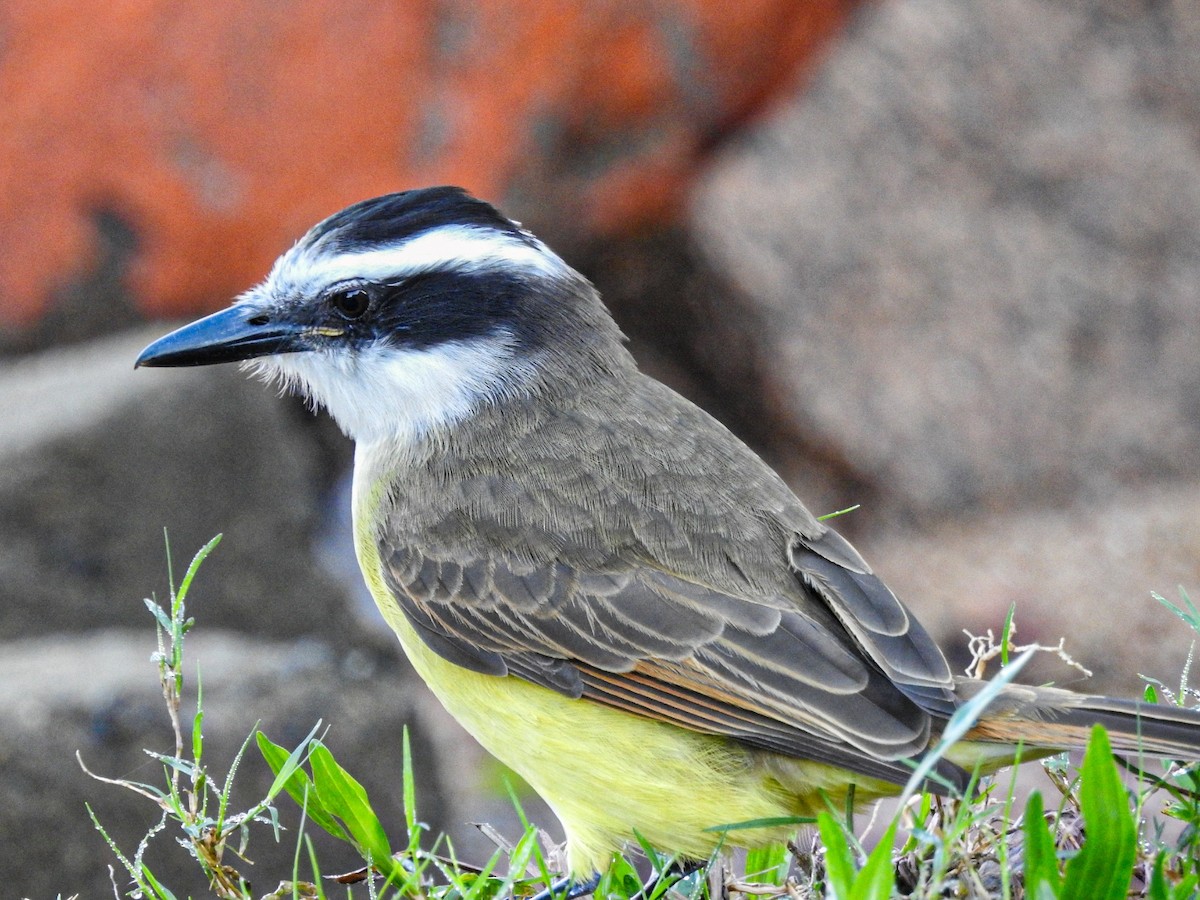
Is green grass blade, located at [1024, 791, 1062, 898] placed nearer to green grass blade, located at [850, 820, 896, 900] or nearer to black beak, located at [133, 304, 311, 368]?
green grass blade, located at [850, 820, 896, 900]

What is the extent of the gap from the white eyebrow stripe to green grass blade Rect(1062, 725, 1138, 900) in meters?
2.27

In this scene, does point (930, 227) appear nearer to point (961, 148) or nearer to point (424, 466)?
point (961, 148)

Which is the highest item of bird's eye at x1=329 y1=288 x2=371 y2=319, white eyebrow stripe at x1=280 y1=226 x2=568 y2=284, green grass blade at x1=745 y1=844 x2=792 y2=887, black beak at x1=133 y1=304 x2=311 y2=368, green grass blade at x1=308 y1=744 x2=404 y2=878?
white eyebrow stripe at x1=280 y1=226 x2=568 y2=284

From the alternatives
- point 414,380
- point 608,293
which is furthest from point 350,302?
point 608,293

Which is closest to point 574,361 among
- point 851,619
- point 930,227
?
point 851,619

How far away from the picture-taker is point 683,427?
4246 mm

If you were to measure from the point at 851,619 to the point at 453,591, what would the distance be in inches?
40.6

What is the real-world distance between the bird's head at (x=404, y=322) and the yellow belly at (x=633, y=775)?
3.12ft

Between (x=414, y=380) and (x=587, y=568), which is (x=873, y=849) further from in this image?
(x=414, y=380)

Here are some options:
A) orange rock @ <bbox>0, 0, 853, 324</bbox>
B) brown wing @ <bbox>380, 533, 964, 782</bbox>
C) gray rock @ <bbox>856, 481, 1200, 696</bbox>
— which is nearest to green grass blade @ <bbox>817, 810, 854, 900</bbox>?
brown wing @ <bbox>380, 533, 964, 782</bbox>

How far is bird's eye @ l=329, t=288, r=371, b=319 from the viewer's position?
14.1 ft

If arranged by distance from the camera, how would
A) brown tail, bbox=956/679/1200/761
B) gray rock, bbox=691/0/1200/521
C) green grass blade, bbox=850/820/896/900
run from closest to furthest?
green grass blade, bbox=850/820/896/900 → brown tail, bbox=956/679/1200/761 → gray rock, bbox=691/0/1200/521

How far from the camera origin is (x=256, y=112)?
7.29 metres

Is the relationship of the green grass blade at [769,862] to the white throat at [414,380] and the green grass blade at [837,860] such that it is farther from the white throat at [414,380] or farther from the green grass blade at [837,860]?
the white throat at [414,380]
